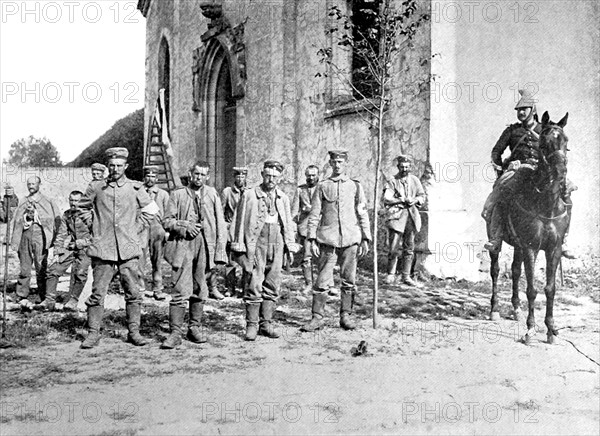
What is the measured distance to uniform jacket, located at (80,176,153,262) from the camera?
5855 millimetres

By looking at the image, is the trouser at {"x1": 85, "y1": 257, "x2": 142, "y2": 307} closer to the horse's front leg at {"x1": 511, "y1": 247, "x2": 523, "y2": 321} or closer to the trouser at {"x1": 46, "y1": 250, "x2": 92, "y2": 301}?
the trouser at {"x1": 46, "y1": 250, "x2": 92, "y2": 301}

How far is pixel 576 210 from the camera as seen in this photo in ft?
25.9

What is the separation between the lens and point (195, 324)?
20.4 feet

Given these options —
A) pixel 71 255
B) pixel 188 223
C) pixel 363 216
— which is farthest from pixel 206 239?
pixel 71 255

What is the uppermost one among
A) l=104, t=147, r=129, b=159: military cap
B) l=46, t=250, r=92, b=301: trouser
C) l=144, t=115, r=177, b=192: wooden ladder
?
l=144, t=115, r=177, b=192: wooden ladder

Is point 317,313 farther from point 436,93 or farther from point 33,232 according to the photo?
point 436,93

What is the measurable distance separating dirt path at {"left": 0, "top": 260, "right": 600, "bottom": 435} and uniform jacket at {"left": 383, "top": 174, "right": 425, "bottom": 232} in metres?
2.36

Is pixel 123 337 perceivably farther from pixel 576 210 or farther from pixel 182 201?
pixel 576 210

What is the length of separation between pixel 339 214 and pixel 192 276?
66.8 inches

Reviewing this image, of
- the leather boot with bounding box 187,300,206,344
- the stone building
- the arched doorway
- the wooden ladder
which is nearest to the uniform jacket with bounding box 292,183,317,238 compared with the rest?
the stone building

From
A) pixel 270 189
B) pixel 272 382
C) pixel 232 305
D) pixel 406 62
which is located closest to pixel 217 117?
pixel 406 62

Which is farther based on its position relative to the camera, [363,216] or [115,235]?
[363,216]

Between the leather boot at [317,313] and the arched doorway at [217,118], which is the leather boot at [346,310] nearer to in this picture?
the leather boot at [317,313]

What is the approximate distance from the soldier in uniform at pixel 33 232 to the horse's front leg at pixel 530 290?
19.3 ft
